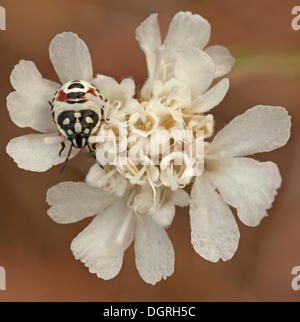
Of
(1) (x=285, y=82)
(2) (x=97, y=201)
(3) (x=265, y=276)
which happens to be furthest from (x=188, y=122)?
(3) (x=265, y=276)

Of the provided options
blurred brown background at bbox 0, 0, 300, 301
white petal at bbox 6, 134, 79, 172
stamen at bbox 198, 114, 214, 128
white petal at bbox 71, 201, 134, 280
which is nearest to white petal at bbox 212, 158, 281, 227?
stamen at bbox 198, 114, 214, 128

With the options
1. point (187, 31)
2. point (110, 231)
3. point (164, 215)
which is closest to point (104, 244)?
point (110, 231)

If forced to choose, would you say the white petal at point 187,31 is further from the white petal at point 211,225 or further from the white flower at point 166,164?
the white petal at point 211,225

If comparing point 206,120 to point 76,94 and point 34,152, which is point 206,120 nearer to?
point 76,94

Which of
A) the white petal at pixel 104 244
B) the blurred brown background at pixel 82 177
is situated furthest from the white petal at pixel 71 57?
the blurred brown background at pixel 82 177

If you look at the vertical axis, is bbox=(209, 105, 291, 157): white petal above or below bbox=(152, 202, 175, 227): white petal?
above

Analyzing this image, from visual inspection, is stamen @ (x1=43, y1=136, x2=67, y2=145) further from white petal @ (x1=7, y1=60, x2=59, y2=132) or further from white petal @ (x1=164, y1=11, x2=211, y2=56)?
white petal @ (x1=164, y1=11, x2=211, y2=56)

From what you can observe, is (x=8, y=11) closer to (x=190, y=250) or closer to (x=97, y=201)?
(x=97, y=201)
